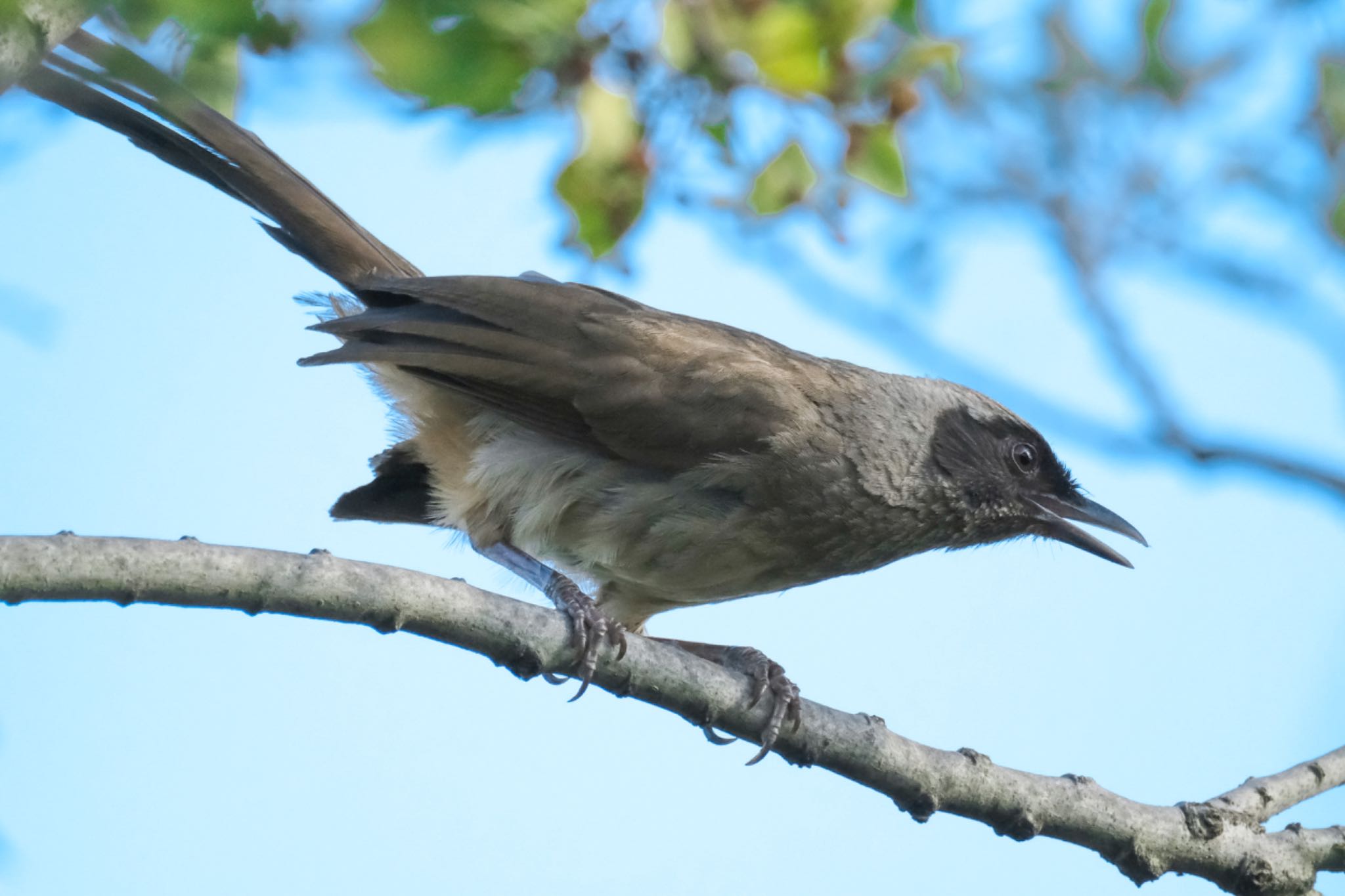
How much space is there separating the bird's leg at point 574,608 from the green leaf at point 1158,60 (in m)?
2.80

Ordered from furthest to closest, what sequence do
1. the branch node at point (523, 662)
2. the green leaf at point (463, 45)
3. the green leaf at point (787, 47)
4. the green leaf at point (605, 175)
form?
1. the green leaf at point (605, 175)
2. the green leaf at point (787, 47)
3. the branch node at point (523, 662)
4. the green leaf at point (463, 45)

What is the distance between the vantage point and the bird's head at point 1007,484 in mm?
5039

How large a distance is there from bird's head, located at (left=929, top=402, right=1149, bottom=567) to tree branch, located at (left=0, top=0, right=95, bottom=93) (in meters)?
3.37

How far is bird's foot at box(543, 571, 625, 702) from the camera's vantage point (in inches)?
134

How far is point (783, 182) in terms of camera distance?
176 inches

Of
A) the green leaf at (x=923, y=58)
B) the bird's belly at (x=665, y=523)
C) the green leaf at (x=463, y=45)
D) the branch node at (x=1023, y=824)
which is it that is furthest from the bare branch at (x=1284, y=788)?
the green leaf at (x=463, y=45)

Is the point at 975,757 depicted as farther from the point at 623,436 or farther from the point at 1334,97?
the point at 1334,97

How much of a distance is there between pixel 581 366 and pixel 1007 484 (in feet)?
5.47

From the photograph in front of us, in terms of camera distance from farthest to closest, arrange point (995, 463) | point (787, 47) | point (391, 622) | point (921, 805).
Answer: point (995, 463) < point (787, 47) < point (921, 805) < point (391, 622)

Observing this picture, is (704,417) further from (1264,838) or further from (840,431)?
(1264,838)

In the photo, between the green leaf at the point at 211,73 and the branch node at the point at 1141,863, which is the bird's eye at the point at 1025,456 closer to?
the branch node at the point at 1141,863

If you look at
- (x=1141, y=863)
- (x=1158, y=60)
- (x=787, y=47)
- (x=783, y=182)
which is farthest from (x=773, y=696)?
(x=1158, y=60)

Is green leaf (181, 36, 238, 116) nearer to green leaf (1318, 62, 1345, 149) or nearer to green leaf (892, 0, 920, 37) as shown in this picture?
green leaf (892, 0, 920, 37)

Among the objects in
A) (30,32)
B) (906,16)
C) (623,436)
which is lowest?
(30,32)
